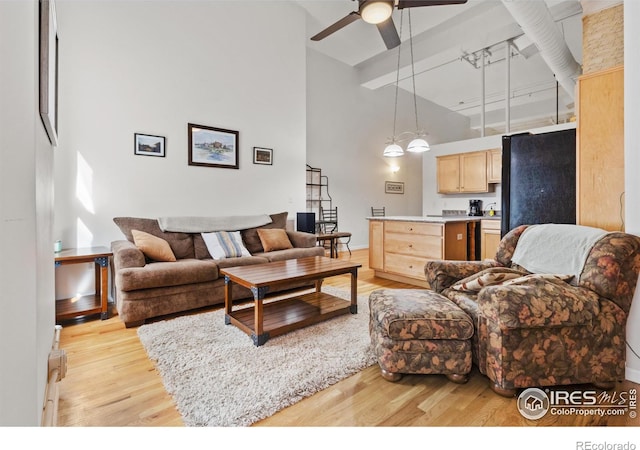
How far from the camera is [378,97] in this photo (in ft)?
24.0

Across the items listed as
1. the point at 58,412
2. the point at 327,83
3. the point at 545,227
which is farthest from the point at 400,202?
the point at 58,412

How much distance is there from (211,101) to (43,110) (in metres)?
3.19

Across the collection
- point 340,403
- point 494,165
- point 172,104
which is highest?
point 172,104

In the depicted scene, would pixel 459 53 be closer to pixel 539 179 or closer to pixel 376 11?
pixel 376 11

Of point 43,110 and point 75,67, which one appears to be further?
point 75,67

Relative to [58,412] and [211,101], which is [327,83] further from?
[58,412]

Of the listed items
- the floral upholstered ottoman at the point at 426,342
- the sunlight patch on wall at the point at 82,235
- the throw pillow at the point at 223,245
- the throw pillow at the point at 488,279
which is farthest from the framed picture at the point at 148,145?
the throw pillow at the point at 488,279

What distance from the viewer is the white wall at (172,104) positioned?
125 inches

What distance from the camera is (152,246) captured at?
2967 millimetres

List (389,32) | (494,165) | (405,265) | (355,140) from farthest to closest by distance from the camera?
(355,140) < (494,165) < (405,265) < (389,32)

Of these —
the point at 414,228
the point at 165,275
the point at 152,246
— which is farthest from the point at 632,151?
the point at 152,246

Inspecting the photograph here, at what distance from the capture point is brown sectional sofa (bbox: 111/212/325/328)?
2.53 meters

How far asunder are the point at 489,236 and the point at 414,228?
1.62 m

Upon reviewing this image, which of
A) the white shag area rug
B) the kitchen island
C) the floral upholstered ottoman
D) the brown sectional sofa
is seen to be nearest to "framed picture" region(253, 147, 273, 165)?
the brown sectional sofa
